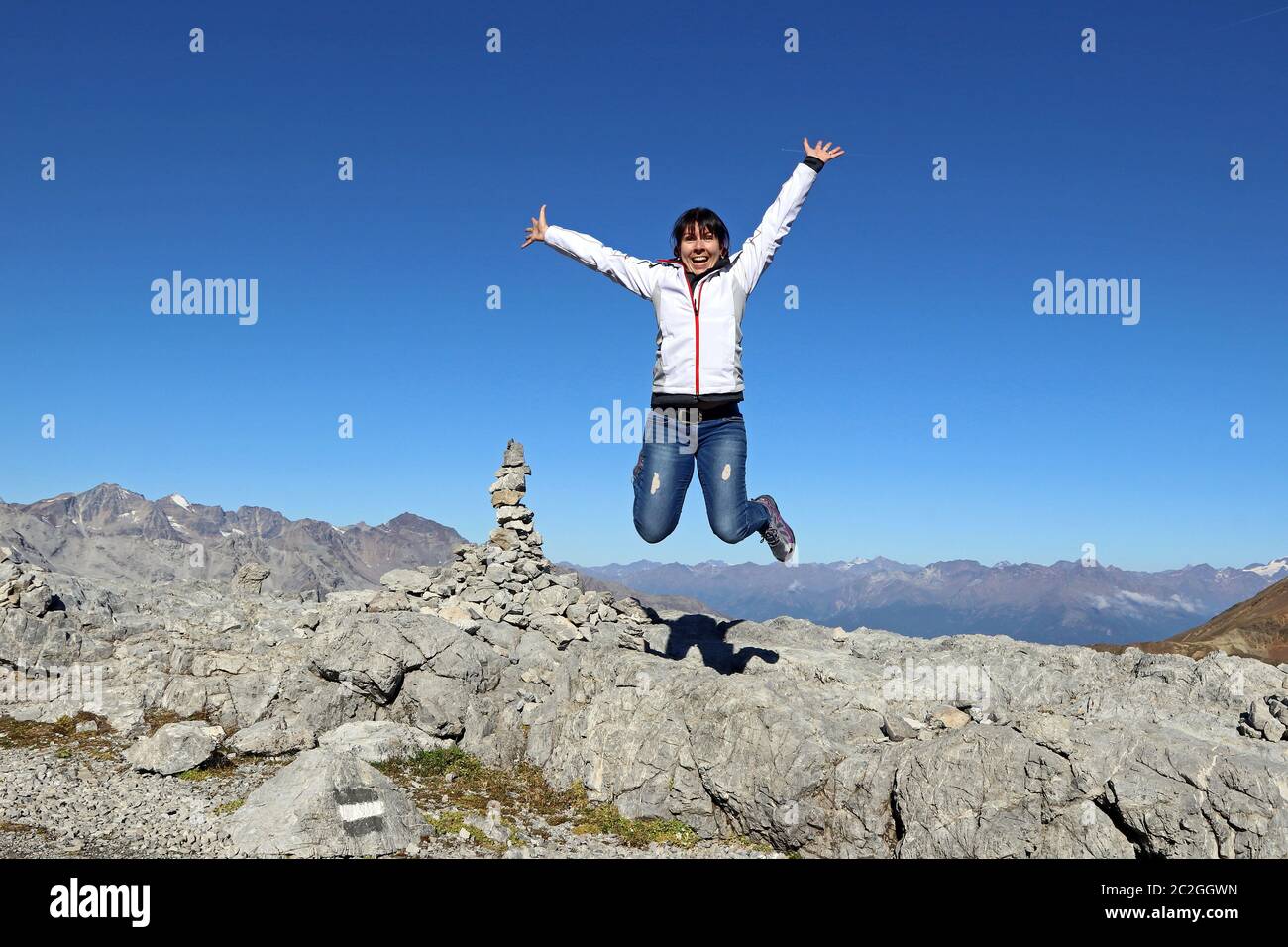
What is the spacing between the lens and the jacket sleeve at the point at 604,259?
1062 centimetres

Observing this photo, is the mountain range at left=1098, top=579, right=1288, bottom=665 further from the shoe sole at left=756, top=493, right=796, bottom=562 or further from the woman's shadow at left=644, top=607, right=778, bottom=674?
the shoe sole at left=756, top=493, right=796, bottom=562

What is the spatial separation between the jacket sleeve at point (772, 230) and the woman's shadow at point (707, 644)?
14.0m

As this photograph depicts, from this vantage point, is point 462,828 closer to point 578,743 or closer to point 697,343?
point 578,743

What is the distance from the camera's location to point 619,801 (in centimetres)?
1339

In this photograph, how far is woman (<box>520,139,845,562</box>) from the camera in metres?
10.2

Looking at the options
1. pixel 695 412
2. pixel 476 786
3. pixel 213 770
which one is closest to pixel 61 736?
pixel 213 770

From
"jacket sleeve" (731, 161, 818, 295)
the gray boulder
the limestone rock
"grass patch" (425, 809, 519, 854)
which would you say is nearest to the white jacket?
"jacket sleeve" (731, 161, 818, 295)

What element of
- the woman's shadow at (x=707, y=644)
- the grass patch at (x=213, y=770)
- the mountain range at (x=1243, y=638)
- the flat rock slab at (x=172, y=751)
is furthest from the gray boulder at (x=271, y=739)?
the mountain range at (x=1243, y=638)

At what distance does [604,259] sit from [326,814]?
8.48 m

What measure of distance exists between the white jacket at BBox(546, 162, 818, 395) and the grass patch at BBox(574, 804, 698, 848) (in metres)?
7.21

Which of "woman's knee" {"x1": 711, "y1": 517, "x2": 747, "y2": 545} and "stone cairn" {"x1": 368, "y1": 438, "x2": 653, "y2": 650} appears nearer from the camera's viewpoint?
"woman's knee" {"x1": 711, "y1": 517, "x2": 747, "y2": 545}

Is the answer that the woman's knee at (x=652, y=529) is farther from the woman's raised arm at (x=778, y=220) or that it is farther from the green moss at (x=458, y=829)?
the green moss at (x=458, y=829)
